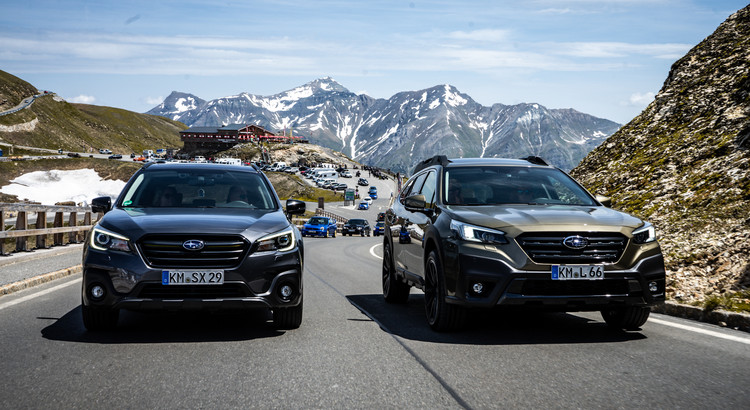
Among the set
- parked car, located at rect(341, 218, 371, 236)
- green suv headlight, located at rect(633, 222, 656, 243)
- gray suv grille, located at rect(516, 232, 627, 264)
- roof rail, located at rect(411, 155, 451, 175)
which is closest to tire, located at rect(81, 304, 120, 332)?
gray suv grille, located at rect(516, 232, 627, 264)

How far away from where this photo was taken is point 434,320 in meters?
7.29

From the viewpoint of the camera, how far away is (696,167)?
14.7 m

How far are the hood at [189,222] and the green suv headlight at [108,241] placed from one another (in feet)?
0.19

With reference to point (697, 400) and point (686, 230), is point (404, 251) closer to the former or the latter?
point (697, 400)

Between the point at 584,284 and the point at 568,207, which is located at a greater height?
the point at 568,207

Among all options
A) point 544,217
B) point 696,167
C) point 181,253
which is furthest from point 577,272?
point 696,167

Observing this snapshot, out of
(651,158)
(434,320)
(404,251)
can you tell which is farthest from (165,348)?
(651,158)

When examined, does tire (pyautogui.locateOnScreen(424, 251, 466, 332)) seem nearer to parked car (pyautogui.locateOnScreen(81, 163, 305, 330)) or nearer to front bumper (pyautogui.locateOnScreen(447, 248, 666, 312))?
front bumper (pyautogui.locateOnScreen(447, 248, 666, 312))

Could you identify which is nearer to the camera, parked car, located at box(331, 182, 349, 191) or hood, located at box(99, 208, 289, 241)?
hood, located at box(99, 208, 289, 241)

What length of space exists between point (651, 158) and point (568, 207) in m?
10.9

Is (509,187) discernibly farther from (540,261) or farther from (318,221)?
(318,221)

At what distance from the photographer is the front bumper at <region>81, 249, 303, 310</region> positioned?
637 cm

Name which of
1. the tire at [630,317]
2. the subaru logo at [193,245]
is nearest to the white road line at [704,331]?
the tire at [630,317]

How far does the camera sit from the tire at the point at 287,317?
712 centimetres
